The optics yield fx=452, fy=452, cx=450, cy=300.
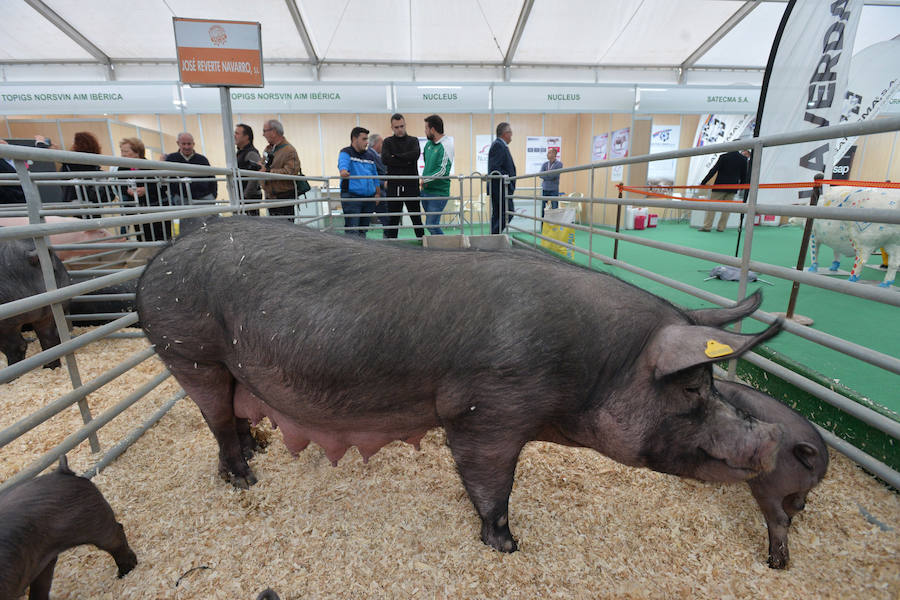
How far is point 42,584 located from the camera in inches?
68.2

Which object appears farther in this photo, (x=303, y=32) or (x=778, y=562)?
(x=303, y=32)

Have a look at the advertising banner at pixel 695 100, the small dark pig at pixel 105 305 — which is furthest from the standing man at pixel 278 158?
the advertising banner at pixel 695 100

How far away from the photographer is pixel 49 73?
17516 millimetres

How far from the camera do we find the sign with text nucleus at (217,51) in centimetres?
399

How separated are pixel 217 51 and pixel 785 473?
201 inches

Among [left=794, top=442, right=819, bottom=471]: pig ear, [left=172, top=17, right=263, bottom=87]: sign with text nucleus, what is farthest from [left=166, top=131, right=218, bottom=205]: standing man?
[left=794, top=442, right=819, bottom=471]: pig ear

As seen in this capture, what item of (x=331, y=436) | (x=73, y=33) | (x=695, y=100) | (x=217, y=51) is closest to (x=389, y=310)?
(x=331, y=436)

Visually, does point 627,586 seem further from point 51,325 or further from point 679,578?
point 51,325

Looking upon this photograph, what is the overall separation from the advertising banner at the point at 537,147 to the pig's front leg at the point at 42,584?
52.9 feet

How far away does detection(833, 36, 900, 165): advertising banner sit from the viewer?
5684 mm

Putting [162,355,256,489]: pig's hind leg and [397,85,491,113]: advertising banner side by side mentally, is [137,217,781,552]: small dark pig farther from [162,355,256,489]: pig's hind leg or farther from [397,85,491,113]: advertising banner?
[397,85,491,113]: advertising banner

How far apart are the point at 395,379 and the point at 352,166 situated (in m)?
6.71

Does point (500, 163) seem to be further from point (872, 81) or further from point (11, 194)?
point (11, 194)

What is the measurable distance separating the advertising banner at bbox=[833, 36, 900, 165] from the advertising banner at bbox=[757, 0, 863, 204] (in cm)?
140
